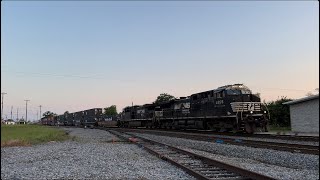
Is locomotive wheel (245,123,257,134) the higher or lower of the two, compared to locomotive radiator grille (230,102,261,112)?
lower

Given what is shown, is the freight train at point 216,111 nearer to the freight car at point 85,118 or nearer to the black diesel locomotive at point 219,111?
the black diesel locomotive at point 219,111

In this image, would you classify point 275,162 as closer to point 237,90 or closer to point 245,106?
point 245,106

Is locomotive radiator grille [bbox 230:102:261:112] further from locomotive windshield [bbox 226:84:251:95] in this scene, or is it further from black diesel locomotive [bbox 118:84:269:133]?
locomotive windshield [bbox 226:84:251:95]

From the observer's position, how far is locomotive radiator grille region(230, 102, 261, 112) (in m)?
26.3

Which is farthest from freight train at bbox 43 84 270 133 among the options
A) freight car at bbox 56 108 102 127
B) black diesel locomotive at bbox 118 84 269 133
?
freight car at bbox 56 108 102 127

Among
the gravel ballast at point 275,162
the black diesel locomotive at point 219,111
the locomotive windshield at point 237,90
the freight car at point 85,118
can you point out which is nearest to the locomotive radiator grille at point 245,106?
the black diesel locomotive at point 219,111

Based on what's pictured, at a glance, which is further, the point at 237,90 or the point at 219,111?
the point at 219,111

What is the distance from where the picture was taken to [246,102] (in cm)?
2709

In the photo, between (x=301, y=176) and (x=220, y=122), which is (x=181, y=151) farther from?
(x=220, y=122)

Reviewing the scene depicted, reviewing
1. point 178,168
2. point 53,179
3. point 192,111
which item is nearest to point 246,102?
point 192,111

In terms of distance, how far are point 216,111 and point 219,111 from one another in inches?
22.4

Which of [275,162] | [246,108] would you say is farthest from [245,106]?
[275,162]

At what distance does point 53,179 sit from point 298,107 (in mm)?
7022

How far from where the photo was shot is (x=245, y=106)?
87.2 feet
